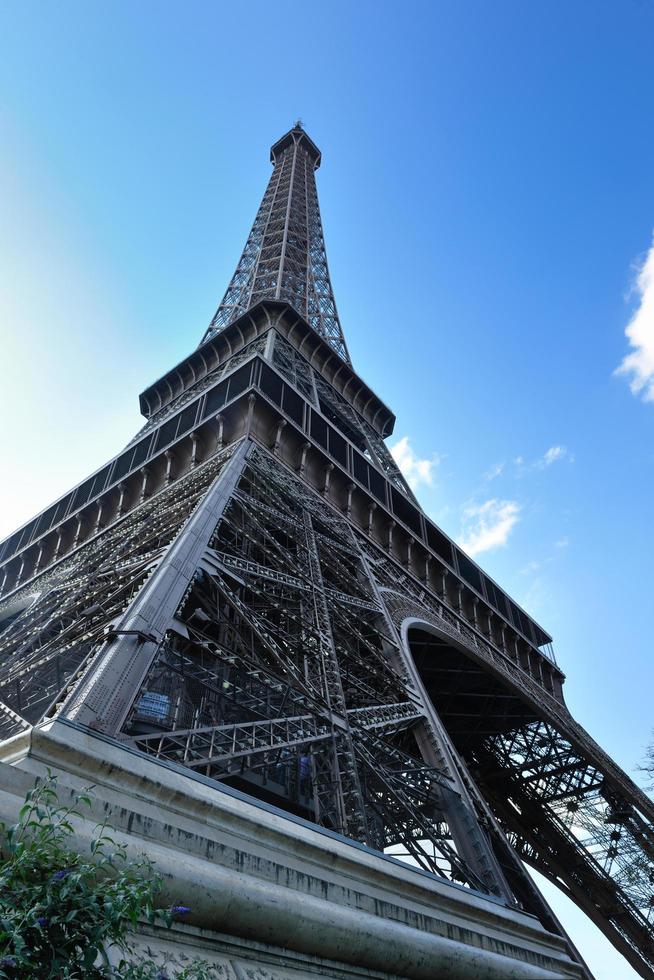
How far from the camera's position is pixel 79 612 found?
11594mm

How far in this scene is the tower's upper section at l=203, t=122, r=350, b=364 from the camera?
4841 cm

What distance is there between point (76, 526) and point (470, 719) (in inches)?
682

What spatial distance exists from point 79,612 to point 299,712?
4.89 m

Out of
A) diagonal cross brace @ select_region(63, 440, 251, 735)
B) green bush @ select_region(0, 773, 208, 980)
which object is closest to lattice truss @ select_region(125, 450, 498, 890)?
diagonal cross brace @ select_region(63, 440, 251, 735)

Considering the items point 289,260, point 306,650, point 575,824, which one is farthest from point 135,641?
point 289,260

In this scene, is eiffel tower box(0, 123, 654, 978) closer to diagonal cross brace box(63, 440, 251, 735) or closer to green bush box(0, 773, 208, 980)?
diagonal cross brace box(63, 440, 251, 735)

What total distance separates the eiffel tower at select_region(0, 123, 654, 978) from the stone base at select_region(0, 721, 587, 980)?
3.3 inches

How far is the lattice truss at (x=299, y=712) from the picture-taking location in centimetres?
766

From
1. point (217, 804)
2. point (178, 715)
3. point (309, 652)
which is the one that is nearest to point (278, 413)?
point (309, 652)

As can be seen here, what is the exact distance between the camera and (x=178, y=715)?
27.9 ft

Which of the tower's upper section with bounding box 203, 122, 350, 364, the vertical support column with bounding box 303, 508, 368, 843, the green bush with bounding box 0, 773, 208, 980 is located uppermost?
the tower's upper section with bounding box 203, 122, 350, 364

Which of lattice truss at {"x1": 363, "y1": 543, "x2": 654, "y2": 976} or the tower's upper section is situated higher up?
the tower's upper section

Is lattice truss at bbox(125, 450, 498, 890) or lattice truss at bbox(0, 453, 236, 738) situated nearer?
lattice truss at bbox(125, 450, 498, 890)

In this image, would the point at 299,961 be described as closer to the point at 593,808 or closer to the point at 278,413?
the point at 278,413
